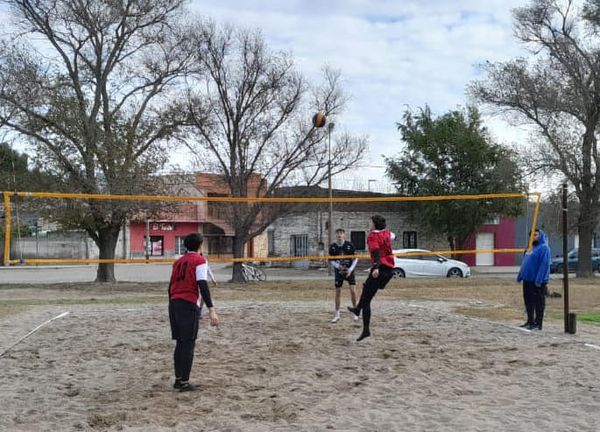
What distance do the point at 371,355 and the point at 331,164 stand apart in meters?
19.2

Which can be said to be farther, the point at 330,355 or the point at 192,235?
the point at 330,355

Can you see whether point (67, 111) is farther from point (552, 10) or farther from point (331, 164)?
point (552, 10)

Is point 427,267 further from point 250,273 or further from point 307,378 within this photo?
point 307,378

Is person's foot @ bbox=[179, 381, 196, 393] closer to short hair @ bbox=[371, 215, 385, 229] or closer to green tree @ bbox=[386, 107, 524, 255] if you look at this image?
short hair @ bbox=[371, 215, 385, 229]

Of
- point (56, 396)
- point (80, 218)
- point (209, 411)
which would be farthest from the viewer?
point (80, 218)

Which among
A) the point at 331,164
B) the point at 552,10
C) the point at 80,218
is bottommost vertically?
the point at 80,218

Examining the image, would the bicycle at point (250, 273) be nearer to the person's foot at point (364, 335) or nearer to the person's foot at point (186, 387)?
the person's foot at point (364, 335)

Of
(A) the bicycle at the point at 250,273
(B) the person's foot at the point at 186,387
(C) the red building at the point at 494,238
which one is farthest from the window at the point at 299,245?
(B) the person's foot at the point at 186,387

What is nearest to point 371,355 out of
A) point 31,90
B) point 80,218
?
point 80,218

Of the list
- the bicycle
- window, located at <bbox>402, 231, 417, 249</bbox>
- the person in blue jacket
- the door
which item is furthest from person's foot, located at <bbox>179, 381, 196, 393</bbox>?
Result: the door

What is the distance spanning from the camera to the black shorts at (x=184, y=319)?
645 centimetres

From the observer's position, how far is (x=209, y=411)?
5.57m

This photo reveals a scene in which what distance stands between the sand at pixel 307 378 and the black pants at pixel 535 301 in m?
0.34

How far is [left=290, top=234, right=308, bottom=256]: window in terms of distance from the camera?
3643 cm
